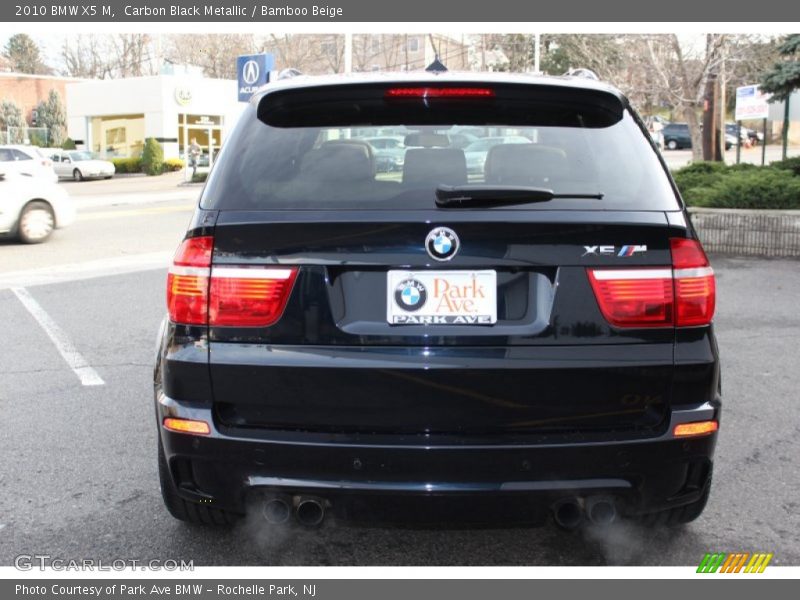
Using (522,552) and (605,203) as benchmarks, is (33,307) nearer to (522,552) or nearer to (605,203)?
(522,552)

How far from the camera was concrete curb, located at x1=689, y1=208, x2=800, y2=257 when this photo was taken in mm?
11750

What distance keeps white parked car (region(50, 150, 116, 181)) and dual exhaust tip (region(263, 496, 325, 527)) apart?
1766 inches

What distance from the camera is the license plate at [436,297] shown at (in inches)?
111

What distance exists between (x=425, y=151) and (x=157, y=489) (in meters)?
2.15

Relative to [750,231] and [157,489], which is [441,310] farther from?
[750,231]

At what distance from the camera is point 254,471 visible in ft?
9.51

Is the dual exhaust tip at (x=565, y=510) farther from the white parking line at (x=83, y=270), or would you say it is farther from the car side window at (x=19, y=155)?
the car side window at (x=19, y=155)

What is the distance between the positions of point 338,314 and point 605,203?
3.09 feet

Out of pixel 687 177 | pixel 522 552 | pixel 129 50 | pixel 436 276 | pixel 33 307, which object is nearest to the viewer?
pixel 436 276

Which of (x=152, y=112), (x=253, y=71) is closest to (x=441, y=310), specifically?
(x=253, y=71)

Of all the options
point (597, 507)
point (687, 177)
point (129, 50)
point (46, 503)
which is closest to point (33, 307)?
point (46, 503)

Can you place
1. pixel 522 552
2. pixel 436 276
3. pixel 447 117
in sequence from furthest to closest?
pixel 522 552, pixel 447 117, pixel 436 276

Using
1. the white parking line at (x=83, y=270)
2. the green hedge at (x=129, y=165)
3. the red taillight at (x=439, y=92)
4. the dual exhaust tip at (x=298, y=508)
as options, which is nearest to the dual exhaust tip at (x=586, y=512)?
the dual exhaust tip at (x=298, y=508)

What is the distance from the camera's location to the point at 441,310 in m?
2.82
